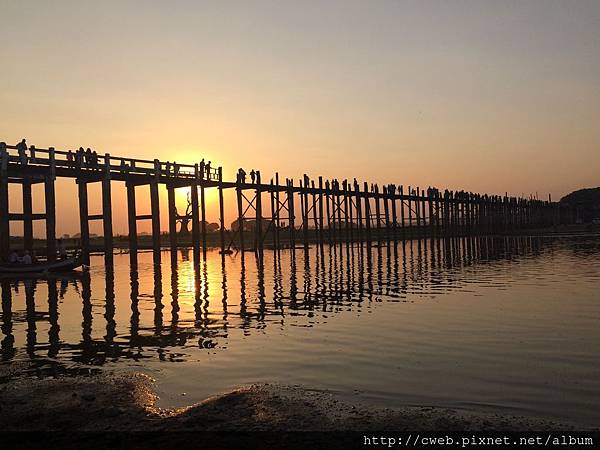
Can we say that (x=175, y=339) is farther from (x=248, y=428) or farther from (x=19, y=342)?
(x=248, y=428)

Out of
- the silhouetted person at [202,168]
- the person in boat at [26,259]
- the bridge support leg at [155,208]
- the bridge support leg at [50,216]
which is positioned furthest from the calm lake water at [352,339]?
the silhouetted person at [202,168]

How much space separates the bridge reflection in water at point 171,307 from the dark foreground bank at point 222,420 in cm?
234

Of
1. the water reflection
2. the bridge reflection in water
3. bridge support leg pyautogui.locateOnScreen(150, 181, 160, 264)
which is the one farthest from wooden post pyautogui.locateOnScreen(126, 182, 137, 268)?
the bridge reflection in water

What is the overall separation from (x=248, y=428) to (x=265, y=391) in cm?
144

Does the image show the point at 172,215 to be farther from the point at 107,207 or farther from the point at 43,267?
the point at 43,267

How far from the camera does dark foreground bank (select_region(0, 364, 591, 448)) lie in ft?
18.0

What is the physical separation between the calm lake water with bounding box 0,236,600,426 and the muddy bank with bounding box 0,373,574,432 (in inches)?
15.8

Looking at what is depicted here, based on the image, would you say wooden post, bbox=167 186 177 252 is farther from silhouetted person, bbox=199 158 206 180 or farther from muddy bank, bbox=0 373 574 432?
muddy bank, bbox=0 373 574 432

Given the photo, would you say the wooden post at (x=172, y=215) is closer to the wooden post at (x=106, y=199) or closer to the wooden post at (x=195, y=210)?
the wooden post at (x=195, y=210)

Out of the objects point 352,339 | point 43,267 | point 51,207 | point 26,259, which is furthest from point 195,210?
point 352,339

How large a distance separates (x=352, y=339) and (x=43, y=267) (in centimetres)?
2039

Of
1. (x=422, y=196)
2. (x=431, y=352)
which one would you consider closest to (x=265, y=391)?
(x=431, y=352)

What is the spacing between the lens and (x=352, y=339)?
421 inches

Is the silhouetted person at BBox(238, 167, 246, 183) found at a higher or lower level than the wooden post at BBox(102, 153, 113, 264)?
higher
